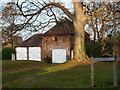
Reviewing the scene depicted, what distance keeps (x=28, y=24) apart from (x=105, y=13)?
278 inches

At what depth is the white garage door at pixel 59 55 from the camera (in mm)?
26828

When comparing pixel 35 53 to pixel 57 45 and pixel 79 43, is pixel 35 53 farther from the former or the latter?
pixel 79 43

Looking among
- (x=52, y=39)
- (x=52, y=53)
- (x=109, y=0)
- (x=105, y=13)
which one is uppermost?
(x=109, y=0)

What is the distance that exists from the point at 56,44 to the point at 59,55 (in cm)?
165

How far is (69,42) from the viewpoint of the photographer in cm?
2658

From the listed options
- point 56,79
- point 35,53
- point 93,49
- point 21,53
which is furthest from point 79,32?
point 21,53

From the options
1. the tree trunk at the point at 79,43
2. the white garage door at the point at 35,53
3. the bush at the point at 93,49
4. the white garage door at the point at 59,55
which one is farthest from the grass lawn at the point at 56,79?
the white garage door at the point at 35,53

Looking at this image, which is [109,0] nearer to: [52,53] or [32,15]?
[32,15]

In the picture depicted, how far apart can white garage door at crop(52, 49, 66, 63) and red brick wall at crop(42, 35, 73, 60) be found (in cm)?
51

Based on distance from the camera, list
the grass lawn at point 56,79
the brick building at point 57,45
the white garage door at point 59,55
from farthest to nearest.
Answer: the white garage door at point 59,55
the brick building at point 57,45
the grass lawn at point 56,79

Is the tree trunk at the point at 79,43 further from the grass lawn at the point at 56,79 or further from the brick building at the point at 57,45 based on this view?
the brick building at the point at 57,45

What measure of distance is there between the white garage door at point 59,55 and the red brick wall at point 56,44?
0.51 meters

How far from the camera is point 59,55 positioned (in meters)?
27.1

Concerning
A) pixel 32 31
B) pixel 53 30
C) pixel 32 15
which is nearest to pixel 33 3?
pixel 32 15
